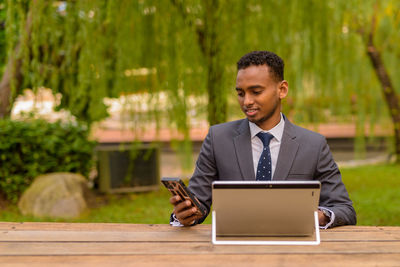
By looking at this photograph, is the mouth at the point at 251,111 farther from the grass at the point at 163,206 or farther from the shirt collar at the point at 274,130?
the grass at the point at 163,206

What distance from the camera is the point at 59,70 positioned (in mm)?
6406

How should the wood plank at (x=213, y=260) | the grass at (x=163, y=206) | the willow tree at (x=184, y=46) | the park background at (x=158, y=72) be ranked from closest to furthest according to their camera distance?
the wood plank at (x=213, y=260) < the willow tree at (x=184, y=46) < the park background at (x=158, y=72) < the grass at (x=163, y=206)

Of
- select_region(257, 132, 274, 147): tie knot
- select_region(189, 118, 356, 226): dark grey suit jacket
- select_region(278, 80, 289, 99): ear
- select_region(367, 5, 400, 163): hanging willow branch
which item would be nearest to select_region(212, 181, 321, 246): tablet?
select_region(189, 118, 356, 226): dark grey suit jacket

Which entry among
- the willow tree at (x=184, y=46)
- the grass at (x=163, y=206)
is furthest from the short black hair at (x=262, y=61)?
the grass at (x=163, y=206)

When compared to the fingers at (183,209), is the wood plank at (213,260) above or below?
below

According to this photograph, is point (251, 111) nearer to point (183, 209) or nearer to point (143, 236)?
point (183, 209)

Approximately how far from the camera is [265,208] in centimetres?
169

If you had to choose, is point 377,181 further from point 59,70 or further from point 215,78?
point 59,70

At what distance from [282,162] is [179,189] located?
55 cm

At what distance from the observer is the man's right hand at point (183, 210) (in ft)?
6.39

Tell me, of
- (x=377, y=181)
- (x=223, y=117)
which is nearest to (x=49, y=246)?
(x=223, y=117)

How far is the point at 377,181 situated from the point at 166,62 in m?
4.65

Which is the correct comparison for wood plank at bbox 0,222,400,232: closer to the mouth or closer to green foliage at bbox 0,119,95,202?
the mouth

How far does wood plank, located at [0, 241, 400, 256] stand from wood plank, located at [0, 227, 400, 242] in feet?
0.17
